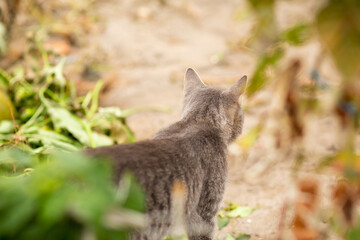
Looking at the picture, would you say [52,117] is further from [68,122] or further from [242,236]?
[242,236]

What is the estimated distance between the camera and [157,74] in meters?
4.40

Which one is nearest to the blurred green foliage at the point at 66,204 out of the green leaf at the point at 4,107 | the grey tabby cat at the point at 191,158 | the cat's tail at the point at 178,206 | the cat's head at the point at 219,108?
the grey tabby cat at the point at 191,158

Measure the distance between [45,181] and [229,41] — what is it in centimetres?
447

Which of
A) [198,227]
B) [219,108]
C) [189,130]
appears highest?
[219,108]

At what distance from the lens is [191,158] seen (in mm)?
1780

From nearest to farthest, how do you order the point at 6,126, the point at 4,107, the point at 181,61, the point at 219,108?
the point at 219,108 → the point at 6,126 → the point at 4,107 → the point at 181,61

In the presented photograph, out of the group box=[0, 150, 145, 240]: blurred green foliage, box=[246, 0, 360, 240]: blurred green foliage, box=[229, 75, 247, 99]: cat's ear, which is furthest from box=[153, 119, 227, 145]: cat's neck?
box=[0, 150, 145, 240]: blurred green foliage

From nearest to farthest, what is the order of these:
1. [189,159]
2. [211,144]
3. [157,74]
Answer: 1. [189,159]
2. [211,144]
3. [157,74]

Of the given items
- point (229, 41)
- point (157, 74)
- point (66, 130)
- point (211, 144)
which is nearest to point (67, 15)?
point (157, 74)

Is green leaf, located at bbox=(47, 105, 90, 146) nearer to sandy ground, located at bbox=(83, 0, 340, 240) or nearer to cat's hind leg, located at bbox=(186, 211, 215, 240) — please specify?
sandy ground, located at bbox=(83, 0, 340, 240)

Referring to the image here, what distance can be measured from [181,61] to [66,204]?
396 cm

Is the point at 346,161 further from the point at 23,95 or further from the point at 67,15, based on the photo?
the point at 67,15

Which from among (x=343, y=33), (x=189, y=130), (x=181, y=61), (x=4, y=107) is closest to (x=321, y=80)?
(x=343, y=33)

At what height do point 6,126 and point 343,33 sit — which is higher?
point 343,33
